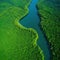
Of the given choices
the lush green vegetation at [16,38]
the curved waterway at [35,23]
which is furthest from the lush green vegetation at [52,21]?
the lush green vegetation at [16,38]

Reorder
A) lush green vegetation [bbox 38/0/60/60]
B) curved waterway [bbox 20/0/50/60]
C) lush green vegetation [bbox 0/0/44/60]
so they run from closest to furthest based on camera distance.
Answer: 1. lush green vegetation [bbox 0/0/44/60]
2. curved waterway [bbox 20/0/50/60]
3. lush green vegetation [bbox 38/0/60/60]

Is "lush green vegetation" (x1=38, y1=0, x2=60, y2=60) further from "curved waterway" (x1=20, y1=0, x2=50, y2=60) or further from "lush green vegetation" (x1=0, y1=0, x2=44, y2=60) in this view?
"lush green vegetation" (x1=0, y1=0, x2=44, y2=60)

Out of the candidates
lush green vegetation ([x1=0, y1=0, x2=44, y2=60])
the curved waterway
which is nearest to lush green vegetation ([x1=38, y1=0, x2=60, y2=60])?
the curved waterway

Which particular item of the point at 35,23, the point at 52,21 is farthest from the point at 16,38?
the point at 52,21

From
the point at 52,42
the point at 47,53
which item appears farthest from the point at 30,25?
the point at 47,53

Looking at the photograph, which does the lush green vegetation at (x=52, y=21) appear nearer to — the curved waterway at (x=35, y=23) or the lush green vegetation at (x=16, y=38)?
the curved waterway at (x=35, y=23)

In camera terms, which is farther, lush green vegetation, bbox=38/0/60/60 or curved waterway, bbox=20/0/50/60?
lush green vegetation, bbox=38/0/60/60
